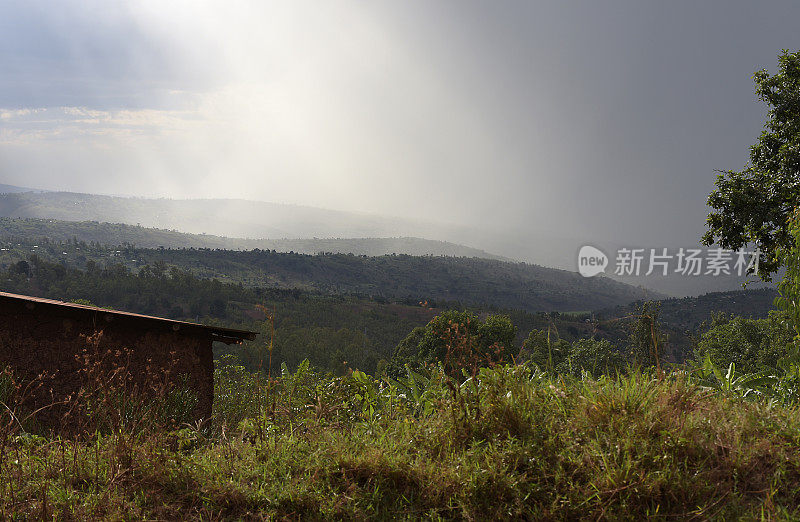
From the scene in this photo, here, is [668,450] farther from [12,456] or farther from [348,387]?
[12,456]

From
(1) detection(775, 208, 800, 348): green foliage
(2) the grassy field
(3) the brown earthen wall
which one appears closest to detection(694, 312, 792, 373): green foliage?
(1) detection(775, 208, 800, 348): green foliage

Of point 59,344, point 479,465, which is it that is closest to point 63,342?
point 59,344

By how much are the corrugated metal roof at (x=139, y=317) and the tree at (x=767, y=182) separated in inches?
575

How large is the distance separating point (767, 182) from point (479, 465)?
54.6 feet

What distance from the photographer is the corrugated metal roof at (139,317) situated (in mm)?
7383

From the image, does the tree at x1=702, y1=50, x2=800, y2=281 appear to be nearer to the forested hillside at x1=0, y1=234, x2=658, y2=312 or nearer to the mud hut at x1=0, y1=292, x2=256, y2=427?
the mud hut at x1=0, y1=292, x2=256, y2=427

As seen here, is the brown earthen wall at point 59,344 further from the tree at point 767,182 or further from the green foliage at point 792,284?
the tree at point 767,182

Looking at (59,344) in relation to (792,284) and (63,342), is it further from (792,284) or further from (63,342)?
(792,284)

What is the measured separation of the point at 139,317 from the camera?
787 cm

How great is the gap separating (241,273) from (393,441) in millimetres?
158638

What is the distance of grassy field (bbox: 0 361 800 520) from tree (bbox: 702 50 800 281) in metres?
13.9

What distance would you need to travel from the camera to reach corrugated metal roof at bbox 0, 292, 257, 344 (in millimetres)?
7383

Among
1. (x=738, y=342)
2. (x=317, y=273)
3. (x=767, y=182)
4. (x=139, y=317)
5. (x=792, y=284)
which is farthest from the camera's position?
(x=317, y=273)

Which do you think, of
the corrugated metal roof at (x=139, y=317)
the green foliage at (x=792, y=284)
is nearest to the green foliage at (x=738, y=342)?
the green foliage at (x=792, y=284)
